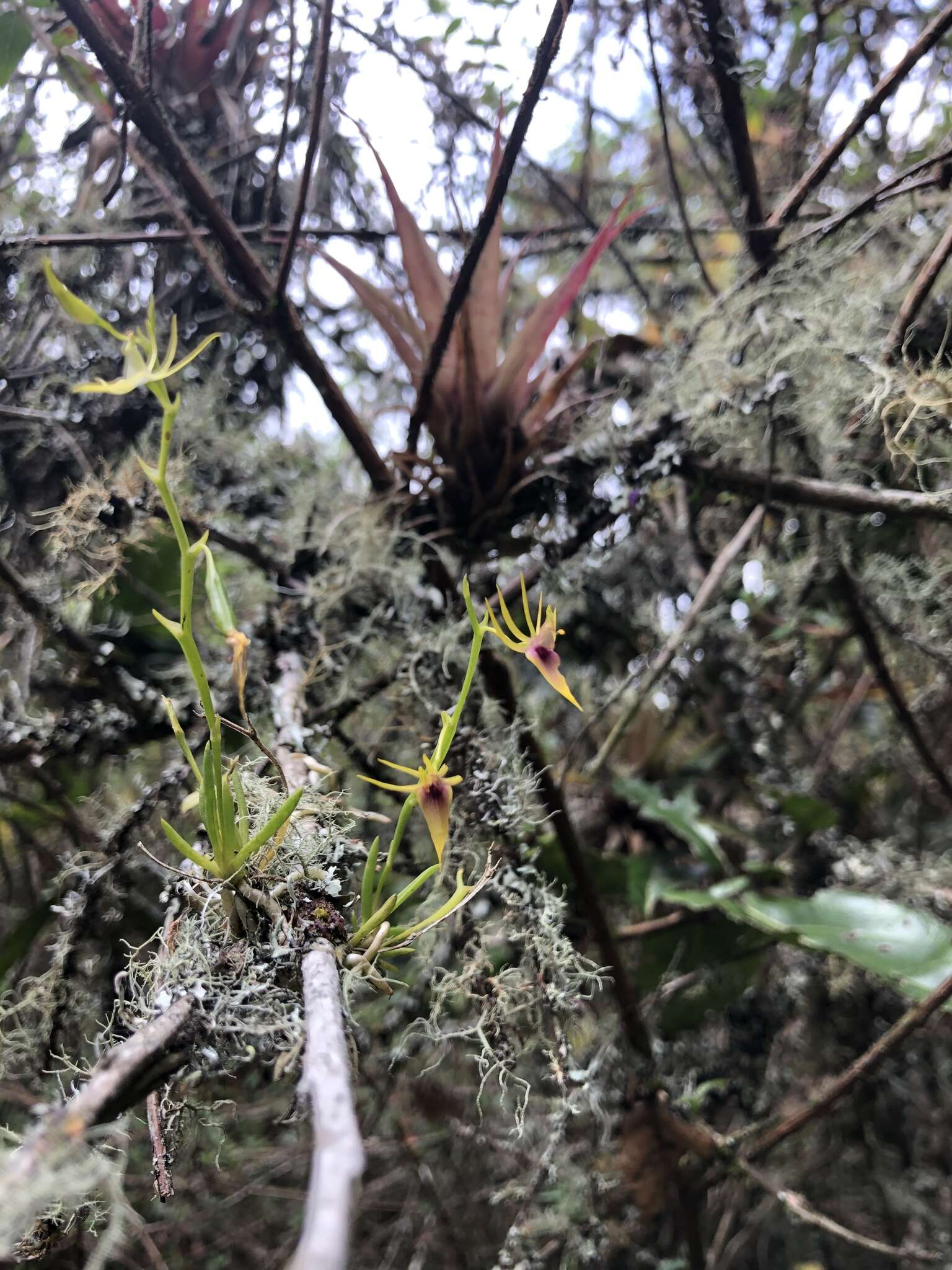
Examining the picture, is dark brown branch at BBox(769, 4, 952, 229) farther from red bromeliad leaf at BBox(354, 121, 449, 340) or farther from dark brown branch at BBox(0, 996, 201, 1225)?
dark brown branch at BBox(0, 996, 201, 1225)

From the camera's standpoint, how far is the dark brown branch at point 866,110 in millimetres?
604

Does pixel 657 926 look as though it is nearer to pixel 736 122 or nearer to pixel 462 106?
pixel 736 122

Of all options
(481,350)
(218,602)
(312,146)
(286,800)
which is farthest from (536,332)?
(286,800)

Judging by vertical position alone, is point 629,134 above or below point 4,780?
above

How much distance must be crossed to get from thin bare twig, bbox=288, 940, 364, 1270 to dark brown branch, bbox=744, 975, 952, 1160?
0.54 meters

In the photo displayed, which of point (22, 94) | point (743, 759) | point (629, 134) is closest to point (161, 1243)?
point (743, 759)

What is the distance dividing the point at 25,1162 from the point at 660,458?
0.64m

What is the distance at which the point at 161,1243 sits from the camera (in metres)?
0.88

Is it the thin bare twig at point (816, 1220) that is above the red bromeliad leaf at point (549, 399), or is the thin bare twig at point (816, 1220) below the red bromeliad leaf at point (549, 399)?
below

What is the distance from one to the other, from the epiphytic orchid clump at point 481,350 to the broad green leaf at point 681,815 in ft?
1.32

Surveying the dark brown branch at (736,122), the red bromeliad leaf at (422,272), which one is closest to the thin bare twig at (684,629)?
the dark brown branch at (736,122)

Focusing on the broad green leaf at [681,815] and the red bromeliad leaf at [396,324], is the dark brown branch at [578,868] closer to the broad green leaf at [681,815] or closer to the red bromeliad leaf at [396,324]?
the broad green leaf at [681,815]

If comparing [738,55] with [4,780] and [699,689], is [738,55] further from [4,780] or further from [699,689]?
[4,780]

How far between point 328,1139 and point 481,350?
640 mm
